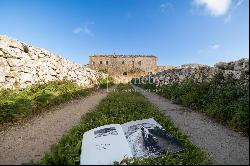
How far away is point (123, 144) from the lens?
491cm

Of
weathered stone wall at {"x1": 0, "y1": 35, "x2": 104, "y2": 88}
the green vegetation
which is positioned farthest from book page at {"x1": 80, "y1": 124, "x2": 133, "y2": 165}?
weathered stone wall at {"x1": 0, "y1": 35, "x2": 104, "y2": 88}

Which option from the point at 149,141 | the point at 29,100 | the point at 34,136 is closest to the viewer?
the point at 149,141

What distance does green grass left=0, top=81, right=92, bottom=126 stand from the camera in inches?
338

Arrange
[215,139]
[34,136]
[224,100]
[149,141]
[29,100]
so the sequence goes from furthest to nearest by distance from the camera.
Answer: [29,100]
[224,100]
[34,136]
[215,139]
[149,141]

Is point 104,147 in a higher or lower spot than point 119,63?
lower

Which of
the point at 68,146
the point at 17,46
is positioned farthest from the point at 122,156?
the point at 17,46

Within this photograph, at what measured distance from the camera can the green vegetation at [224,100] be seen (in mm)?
6308

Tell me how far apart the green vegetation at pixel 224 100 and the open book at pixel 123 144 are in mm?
1664

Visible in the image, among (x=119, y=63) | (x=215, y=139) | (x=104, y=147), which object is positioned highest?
(x=119, y=63)

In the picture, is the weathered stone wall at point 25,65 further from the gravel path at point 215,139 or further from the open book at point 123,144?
A: the open book at point 123,144

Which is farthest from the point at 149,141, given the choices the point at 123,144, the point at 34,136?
the point at 34,136

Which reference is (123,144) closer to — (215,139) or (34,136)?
(215,139)

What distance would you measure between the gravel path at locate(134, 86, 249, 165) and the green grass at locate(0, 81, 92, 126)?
4.31 metres

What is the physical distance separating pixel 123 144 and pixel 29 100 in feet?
18.6
